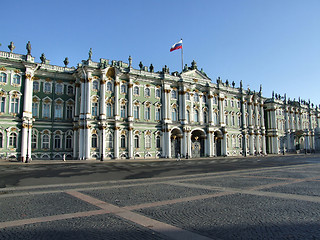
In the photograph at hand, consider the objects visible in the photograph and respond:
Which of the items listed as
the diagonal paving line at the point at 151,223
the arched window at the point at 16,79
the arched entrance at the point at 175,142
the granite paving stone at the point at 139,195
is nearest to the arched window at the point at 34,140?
the arched window at the point at 16,79

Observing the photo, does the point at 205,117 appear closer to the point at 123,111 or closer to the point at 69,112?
the point at 123,111

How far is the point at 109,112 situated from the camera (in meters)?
45.2

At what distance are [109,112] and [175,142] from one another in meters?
14.9

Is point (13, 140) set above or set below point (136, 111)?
below

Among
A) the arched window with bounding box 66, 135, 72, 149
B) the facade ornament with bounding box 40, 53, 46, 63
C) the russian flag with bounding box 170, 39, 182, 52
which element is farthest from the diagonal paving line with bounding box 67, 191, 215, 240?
the russian flag with bounding box 170, 39, 182, 52

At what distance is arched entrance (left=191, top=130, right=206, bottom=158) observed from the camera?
55000mm

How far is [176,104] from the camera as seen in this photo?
52469 millimetres

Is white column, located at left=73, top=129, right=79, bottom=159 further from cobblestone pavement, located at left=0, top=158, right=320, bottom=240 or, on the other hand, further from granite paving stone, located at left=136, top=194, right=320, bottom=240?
granite paving stone, located at left=136, top=194, right=320, bottom=240

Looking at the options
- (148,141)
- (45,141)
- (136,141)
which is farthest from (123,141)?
(45,141)

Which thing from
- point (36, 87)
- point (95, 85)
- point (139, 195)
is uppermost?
point (95, 85)

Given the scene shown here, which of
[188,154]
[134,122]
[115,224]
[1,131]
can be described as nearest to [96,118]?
[134,122]

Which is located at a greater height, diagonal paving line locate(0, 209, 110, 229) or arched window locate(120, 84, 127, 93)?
arched window locate(120, 84, 127, 93)

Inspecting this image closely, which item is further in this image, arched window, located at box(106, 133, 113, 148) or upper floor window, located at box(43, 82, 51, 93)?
arched window, located at box(106, 133, 113, 148)

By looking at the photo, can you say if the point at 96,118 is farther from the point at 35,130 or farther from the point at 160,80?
the point at 160,80
